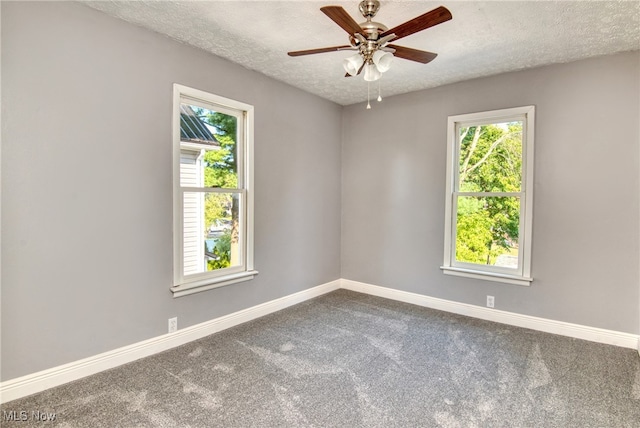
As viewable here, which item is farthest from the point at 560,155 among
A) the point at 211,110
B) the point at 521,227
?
the point at 211,110

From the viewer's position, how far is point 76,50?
224cm

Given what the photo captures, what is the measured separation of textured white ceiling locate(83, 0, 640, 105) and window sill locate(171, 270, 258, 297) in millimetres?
2097

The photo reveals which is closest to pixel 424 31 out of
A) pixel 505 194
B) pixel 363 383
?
pixel 505 194

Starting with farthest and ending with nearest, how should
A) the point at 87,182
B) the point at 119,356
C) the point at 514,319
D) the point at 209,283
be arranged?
the point at 514,319 → the point at 209,283 → the point at 119,356 → the point at 87,182

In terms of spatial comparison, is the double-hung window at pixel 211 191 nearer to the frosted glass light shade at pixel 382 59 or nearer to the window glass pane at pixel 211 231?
the window glass pane at pixel 211 231

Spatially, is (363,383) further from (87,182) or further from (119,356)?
(87,182)

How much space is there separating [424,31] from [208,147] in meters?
2.12

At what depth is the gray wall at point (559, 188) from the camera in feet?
9.39

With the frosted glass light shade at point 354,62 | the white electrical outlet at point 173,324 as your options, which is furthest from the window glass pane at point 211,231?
the frosted glass light shade at point 354,62

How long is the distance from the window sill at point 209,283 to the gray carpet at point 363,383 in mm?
459

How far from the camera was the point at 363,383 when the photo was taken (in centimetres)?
227

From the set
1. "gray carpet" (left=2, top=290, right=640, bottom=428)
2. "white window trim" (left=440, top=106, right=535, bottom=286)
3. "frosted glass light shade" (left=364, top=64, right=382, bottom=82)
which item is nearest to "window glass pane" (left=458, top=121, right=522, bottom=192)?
"white window trim" (left=440, top=106, right=535, bottom=286)

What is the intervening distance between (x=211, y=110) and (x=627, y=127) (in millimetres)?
3709

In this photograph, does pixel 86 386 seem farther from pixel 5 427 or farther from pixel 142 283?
pixel 142 283
